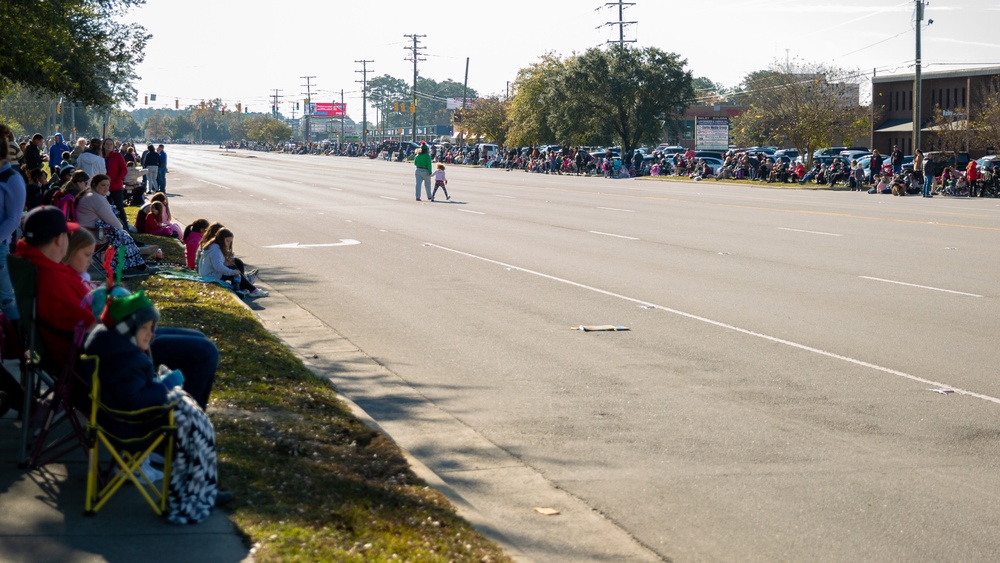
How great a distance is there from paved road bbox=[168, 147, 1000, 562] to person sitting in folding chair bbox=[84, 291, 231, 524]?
63.8 inches

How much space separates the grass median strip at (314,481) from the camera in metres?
5.41

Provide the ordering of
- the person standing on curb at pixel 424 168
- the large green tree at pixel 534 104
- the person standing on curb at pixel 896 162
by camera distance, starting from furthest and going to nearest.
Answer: the large green tree at pixel 534 104, the person standing on curb at pixel 896 162, the person standing on curb at pixel 424 168

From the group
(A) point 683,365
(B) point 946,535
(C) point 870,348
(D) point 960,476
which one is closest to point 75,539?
(B) point 946,535

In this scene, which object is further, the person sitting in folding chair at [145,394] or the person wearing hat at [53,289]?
the person wearing hat at [53,289]

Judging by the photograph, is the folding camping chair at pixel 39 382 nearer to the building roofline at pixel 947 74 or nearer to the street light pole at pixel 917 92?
the street light pole at pixel 917 92

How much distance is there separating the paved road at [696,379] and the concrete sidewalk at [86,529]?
1572 mm

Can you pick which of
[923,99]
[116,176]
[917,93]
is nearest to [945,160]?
[917,93]

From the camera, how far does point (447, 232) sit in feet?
82.1

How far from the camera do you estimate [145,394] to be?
5.64 meters

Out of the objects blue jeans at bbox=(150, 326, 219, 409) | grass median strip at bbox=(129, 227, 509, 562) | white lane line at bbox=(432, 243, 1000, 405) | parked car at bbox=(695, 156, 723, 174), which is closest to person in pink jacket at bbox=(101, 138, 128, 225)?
white lane line at bbox=(432, 243, 1000, 405)

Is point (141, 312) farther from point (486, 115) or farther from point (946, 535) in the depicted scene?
point (486, 115)

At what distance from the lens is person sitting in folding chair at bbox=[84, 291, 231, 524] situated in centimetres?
561

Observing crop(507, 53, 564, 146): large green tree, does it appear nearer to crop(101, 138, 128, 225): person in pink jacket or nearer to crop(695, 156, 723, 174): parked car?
crop(695, 156, 723, 174): parked car


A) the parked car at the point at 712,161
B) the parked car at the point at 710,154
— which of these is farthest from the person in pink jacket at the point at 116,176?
the parked car at the point at 710,154
